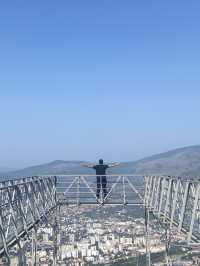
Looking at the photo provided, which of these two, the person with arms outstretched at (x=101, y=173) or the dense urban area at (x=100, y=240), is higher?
the person with arms outstretched at (x=101, y=173)

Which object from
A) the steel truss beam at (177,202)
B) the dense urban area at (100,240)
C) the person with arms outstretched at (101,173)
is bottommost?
the dense urban area at (100,240)

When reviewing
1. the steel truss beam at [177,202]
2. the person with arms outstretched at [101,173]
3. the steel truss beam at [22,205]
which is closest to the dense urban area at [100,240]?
the steel truss beam at [22,205]

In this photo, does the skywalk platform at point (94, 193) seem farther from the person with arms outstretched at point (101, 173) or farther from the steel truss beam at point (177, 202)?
the steel truss beam at point (177, 202)

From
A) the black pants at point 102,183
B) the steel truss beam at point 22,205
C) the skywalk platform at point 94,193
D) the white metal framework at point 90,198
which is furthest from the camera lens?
the black pants at point 102,183

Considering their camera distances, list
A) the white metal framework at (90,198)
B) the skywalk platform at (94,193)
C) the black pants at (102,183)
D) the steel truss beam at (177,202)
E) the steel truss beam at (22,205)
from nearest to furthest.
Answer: the steel truss beam at (177,202)
the steel truss beam at (22,205)
the white metal framework at (90,198)
the skywalk platform at (94,193)
the black pants at (102,183)

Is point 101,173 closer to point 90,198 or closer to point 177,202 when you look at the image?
point 90,198

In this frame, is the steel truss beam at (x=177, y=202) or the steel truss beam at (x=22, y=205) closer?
the steel truss beam at (x=177, y=202)

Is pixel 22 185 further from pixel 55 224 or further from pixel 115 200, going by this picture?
pixel 115 200

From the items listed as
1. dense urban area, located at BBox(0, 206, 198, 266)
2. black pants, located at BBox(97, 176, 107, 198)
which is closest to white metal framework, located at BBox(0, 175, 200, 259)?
black pants, located at BBox(97, 176, 107, 198)

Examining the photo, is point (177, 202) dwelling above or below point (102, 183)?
below

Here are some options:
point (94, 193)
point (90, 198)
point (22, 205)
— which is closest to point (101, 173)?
point (94, 193)

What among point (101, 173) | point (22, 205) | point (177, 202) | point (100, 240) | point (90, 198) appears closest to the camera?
point (22, 205)
